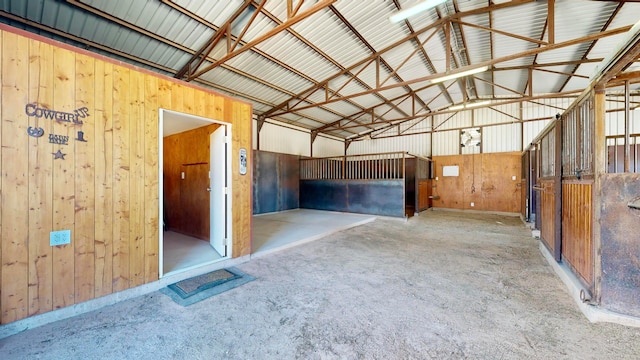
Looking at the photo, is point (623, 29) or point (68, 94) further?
point (623, 29)

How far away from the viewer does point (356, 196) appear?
289 inches

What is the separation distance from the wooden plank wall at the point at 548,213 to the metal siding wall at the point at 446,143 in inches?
234

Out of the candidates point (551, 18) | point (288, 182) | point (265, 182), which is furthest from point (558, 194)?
point (288, 182)

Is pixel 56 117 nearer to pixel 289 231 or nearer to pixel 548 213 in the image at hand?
pixel 289 231

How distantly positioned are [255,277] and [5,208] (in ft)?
6.73

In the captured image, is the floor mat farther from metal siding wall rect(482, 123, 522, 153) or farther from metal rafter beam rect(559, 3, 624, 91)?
metal siding wall rect(482, 123, 522, 153)

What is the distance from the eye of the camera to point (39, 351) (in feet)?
5.11

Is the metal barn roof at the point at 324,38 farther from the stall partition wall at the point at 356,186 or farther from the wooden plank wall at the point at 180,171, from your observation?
the stall partition wall at the point at 356,186

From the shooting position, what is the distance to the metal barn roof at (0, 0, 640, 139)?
3686mm

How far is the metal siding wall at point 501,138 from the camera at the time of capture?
8.39 meters

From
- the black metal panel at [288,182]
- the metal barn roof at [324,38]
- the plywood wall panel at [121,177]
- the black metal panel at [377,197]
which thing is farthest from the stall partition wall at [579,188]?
the black metal panel at [288,182]

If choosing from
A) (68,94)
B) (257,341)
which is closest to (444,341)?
(257,341)

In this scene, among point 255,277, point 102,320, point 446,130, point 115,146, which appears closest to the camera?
point 102,320

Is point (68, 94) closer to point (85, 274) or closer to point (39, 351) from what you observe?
point (85, 274)
